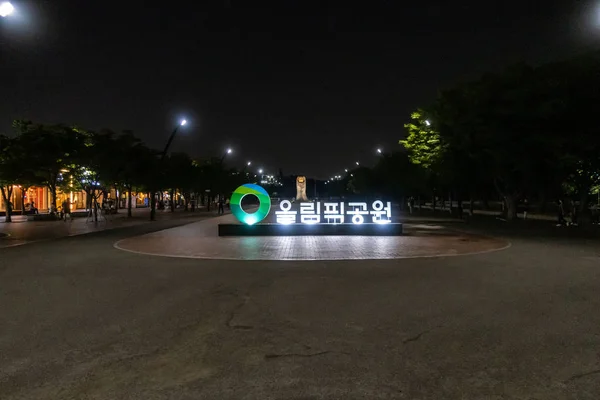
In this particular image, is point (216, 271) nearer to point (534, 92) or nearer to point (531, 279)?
point (531, 279)

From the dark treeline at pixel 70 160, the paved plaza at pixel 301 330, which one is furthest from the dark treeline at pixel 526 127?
the dark treeline at pixel 70 160

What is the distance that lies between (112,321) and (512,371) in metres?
5.70

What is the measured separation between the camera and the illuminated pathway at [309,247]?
58.0 ft

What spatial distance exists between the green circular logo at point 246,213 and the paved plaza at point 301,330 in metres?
12.8

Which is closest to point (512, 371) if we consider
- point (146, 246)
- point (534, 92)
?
point (146, 246)

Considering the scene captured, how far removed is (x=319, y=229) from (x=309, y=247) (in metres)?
→ 6.86

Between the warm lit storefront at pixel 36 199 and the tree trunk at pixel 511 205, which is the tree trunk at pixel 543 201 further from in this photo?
the warm lit storefront at pixel 36 199

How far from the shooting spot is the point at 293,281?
12289mm

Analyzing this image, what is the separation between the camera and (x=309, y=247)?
20438mm

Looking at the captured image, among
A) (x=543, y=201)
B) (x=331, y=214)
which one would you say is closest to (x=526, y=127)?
(x=331, y=214)

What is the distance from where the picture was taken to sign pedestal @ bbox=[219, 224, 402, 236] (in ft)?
87.9

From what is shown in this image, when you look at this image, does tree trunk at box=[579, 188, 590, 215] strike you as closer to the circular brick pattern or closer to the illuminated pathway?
the circular brick pattern

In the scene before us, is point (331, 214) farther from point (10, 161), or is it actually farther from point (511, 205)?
point (10, 161)

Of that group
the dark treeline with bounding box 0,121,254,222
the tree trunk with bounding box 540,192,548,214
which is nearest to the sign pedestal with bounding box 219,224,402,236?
the dark treeline with bounding box 0,121,254,222
